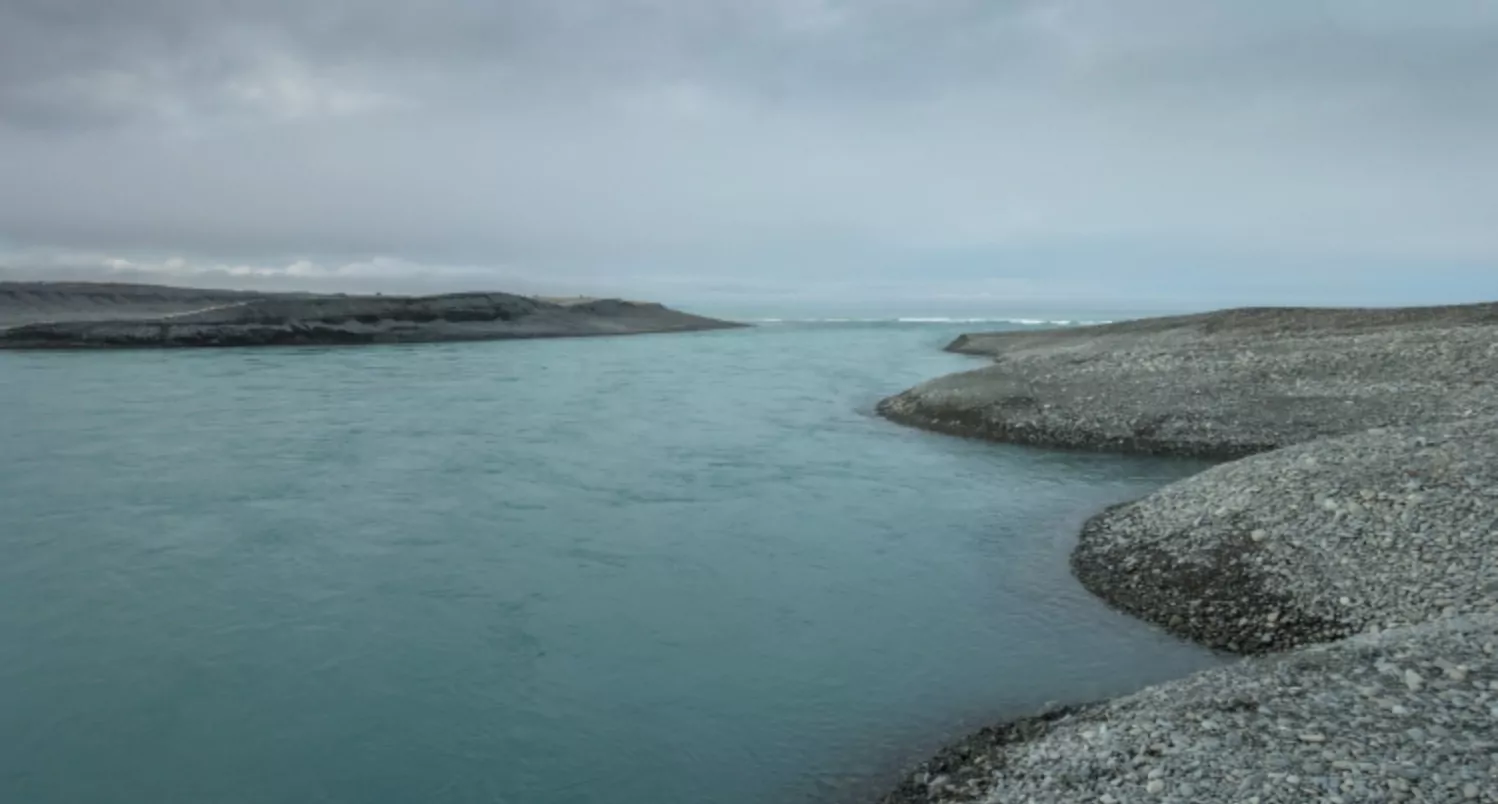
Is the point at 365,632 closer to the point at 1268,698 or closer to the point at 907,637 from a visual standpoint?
the point at 907,637

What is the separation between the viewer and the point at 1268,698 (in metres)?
7.85

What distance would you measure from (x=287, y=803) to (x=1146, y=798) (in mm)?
6717

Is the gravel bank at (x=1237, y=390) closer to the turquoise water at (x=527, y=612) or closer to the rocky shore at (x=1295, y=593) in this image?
the rocky shore at (x=1295, y=593)

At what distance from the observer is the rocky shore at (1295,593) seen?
22.3 ft

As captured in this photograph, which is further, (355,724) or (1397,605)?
(1397,605)

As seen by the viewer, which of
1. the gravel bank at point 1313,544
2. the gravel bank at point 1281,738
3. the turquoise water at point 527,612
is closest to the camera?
the gravel bank at point 1281,738

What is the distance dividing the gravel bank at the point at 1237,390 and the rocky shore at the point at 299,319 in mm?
46648

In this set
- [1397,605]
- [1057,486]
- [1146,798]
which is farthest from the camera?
[1057,486]

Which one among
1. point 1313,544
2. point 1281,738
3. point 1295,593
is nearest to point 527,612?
point 1281,738

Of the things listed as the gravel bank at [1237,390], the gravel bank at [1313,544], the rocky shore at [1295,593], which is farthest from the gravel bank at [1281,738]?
the gravel bank at [1237,390]

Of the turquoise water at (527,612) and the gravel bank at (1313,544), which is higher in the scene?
the gravel bank at (1313,544)

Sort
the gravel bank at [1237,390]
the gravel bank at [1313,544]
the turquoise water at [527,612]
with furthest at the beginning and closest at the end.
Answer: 1. the gravel bank at [1237,390]
2. the gravel bank at [1313,544]
3. the turquoise water at [527,612]

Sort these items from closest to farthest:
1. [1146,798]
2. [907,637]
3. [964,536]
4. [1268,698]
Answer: [1146,798]
[1268,698]
[907,637]
[964,536]

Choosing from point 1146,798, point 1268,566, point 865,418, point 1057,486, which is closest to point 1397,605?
point 1268,566
